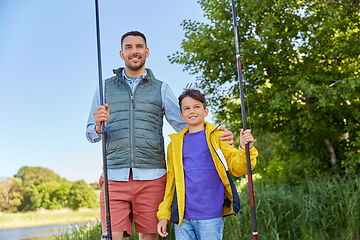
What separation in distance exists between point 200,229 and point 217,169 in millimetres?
341

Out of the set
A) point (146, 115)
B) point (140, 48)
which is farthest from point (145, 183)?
point (140, 48)

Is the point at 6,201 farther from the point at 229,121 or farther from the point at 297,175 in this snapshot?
the point at 297,175

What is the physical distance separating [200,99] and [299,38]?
525cm

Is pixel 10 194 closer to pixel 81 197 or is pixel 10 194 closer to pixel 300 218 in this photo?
pixel 81 197

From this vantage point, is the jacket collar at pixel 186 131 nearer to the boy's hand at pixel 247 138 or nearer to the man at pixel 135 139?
the man at pixel 135 139

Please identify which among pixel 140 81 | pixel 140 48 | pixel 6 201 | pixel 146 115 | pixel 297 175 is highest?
pixel 140 48

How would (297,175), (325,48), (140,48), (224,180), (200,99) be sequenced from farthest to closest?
(297,175), (325,48), (140,48), (200,99), (224,180)

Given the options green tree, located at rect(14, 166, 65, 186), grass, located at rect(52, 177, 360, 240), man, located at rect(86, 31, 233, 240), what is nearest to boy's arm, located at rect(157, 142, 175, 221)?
man, located at rect(86, 31, 233, 240)

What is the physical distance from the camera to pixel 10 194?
13.9 m

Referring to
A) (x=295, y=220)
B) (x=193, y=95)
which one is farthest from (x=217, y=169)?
(x=295, y=220)

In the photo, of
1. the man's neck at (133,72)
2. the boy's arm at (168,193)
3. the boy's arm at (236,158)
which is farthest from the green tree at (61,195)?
the boy's arm at (236,158)

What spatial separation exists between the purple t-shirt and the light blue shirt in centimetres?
25

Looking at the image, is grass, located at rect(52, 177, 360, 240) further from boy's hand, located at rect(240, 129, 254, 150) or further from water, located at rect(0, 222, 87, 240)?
boy's hand, located at rect(240, 129, 254, 150)

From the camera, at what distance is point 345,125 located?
6.39m
